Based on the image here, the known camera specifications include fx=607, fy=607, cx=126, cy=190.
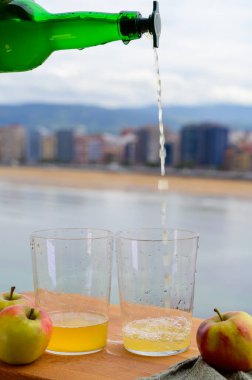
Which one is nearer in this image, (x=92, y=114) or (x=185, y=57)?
(x=185, y=57)

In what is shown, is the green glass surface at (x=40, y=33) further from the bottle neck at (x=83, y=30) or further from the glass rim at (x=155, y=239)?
the glass rim at (x=155, y=239)

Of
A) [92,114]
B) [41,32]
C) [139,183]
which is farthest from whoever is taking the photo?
[139,183]

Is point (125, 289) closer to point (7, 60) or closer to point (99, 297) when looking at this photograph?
point (99, 297)

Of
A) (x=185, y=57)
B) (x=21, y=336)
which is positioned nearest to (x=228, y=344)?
(x=21, y=336)

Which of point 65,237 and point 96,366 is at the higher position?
point 65,237

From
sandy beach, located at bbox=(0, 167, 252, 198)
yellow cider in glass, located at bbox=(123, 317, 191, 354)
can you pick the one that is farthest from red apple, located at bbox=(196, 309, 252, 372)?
sandy beach, located at bbox=(0, 167, 252, 198)

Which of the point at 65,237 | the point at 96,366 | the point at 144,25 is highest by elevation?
the point at 144,25

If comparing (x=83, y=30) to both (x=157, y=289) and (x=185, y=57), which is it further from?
(x=185, y=57)
